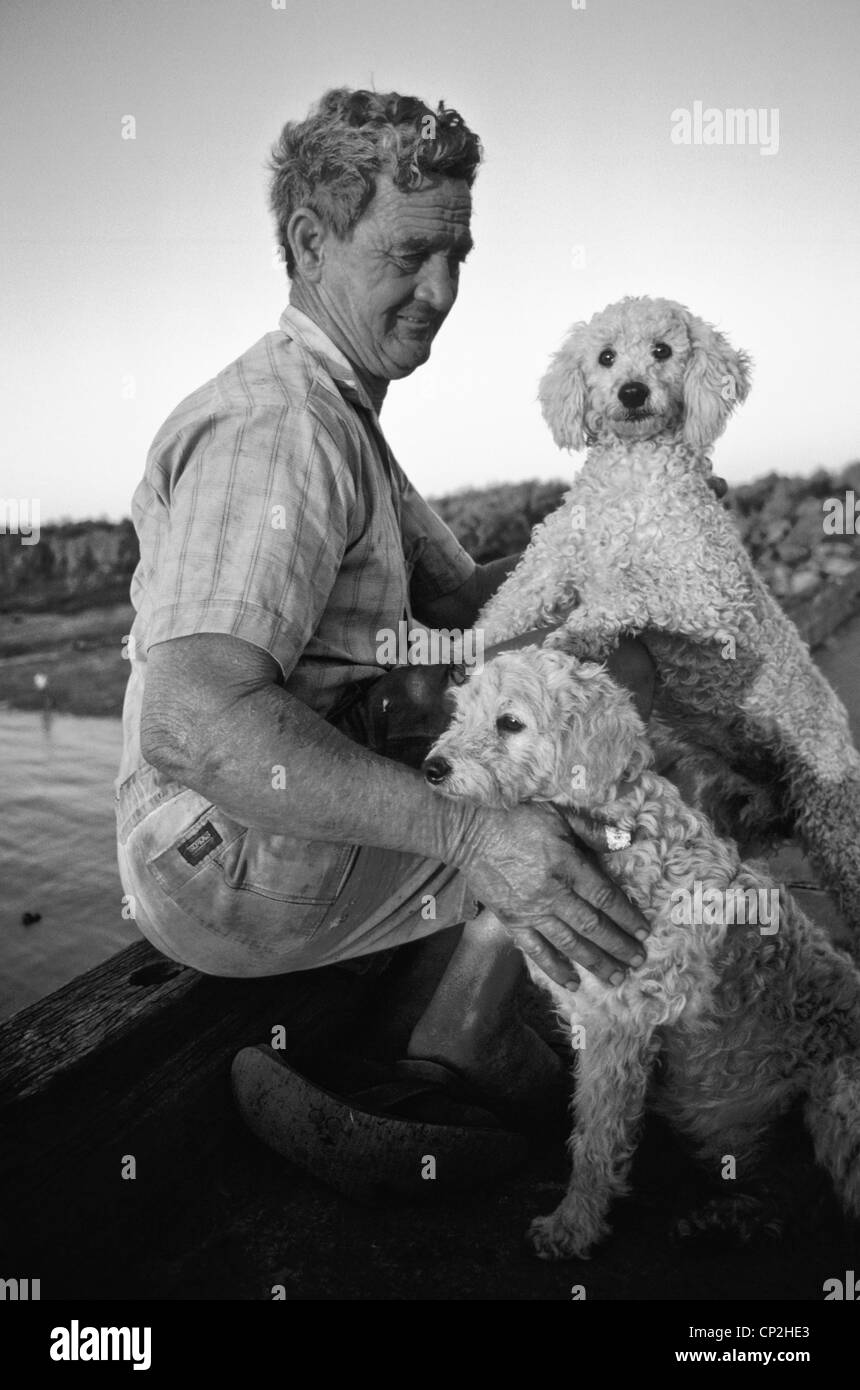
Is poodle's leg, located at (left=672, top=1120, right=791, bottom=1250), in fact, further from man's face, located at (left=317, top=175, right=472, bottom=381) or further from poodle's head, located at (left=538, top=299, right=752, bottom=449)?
poodle's head, located at (left=538, top=299, right=752, bottom=449)

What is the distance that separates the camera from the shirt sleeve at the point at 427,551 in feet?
7.81

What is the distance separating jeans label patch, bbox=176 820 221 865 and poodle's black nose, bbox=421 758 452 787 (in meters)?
0.38

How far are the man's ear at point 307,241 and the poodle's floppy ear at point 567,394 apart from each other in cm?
89

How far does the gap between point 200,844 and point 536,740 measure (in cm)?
58

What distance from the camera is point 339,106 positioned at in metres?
1.74

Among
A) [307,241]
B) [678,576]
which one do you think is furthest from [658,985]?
[307,241]

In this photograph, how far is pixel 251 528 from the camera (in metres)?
1.40

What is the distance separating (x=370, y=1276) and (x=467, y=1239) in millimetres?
173

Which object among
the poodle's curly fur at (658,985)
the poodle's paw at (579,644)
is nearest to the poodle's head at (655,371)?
the poodle's paw at (579,644)

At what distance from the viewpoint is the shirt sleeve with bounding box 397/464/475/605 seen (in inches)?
93.7

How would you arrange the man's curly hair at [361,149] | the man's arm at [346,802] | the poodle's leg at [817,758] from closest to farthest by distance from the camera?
the man's arm at [346,802] → the man's curly hair at [361,149] → the poodle's leg at [817,758]

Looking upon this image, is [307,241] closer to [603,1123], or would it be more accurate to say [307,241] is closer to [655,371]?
[655,371]

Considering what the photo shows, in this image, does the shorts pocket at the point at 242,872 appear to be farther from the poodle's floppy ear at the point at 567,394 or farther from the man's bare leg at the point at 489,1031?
the poodle's floppy ear at the point at 567,394

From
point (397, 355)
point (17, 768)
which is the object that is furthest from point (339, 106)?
point (17, 768)
